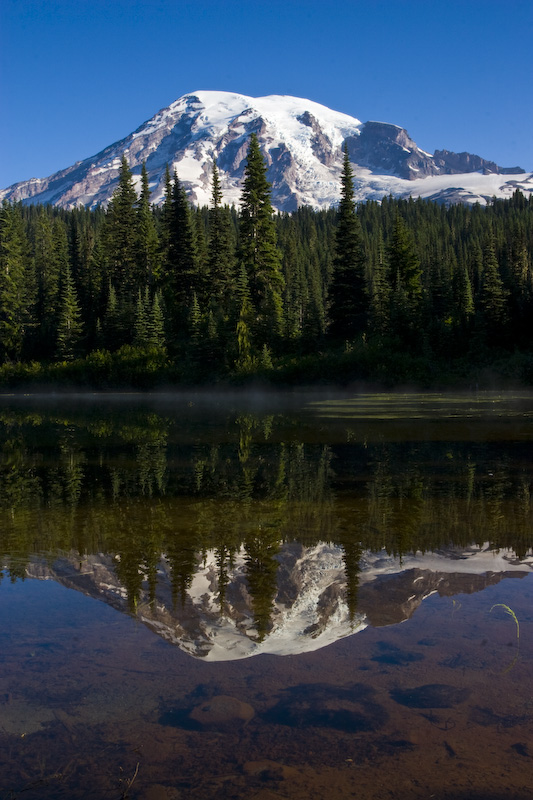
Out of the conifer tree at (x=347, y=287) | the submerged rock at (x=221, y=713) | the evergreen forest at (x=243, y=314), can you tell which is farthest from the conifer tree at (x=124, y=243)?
the submerged rock at (x=221, y=713)

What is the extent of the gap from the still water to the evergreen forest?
46.4 m

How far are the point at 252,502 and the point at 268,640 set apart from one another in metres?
6.44

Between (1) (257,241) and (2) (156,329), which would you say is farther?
(2) (156,329)

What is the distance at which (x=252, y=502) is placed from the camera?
12.6m

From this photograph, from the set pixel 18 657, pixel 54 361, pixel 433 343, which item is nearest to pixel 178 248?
pixel 54 361

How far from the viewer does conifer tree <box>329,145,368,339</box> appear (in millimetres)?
66125

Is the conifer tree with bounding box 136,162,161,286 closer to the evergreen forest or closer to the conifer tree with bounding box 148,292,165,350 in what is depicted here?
the evergreen forest

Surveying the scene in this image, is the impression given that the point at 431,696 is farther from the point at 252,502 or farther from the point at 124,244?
the point at 124,244

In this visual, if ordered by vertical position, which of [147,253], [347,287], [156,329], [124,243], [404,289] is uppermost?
[124,243]

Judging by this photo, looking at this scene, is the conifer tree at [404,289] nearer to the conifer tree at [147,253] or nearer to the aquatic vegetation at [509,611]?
the conifer tree at [147,253]

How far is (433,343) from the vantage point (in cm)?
6038

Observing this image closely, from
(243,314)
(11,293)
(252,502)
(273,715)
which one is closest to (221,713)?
(273,715)

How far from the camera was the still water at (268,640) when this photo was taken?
4.31 meters

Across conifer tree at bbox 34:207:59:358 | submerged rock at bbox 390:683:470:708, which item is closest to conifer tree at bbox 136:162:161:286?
conifer tree at bbox 34:207:59:358
